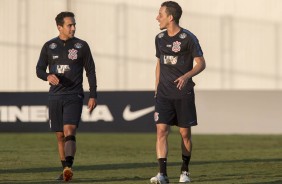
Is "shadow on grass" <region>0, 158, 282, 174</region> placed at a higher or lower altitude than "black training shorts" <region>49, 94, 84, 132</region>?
lower

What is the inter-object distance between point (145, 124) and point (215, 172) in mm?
11067

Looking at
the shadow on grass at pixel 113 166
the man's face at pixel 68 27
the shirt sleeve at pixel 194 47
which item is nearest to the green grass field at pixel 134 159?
the shadow on grass at pixel 113 166

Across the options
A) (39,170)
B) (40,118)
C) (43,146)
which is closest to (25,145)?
(43,146)

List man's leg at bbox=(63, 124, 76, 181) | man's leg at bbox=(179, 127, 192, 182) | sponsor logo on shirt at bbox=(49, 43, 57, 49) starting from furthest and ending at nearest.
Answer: sponsor logo on shirt at bbox=(49, 43, 57, 49), man's leg at bbox=(63, 124, 76, 181), man's leg at bbox=(179, 127, 192, 182)

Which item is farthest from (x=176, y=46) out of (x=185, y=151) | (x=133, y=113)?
(x=133, y=113)

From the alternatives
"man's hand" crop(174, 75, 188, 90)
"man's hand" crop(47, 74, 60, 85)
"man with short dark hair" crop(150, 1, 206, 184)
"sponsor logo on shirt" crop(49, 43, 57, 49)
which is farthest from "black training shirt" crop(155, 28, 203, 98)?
"sponsor logo on shirt" crop(49, 43, 57, 49)

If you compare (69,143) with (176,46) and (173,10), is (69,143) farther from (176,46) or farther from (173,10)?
(173,10)

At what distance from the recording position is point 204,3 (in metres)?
28.9

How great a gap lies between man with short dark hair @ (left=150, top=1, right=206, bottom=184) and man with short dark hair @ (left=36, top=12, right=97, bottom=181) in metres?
1.02

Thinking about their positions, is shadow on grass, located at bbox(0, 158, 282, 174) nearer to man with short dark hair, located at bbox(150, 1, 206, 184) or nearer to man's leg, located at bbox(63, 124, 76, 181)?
man's leg, located at bbox(63, 124, 76, 181)

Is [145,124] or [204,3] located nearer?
[145,124]

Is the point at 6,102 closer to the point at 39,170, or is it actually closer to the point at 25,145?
the point at 25,145

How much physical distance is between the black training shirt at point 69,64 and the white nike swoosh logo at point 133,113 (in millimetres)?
12280

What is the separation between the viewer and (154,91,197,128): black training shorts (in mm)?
14016
